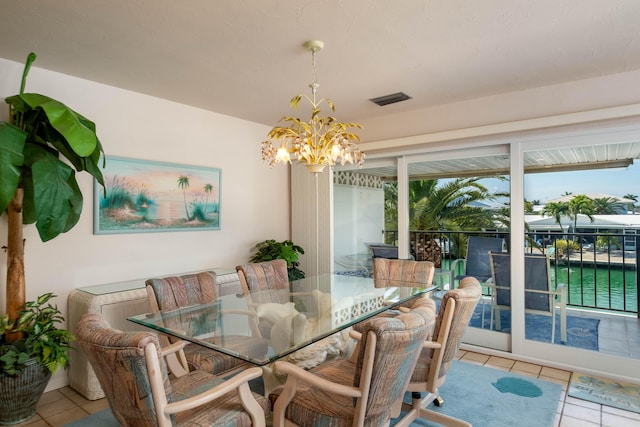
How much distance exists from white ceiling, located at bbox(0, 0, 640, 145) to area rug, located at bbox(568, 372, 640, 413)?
2.57 meters

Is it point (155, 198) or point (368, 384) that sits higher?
point (155, 198)

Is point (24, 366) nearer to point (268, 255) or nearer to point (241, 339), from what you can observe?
point (241, 339)

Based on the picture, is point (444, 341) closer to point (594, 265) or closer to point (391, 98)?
point (594, 265)

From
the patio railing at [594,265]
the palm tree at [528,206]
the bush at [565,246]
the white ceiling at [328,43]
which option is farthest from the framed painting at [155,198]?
the bush at [565,246]

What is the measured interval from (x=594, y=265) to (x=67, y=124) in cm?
442

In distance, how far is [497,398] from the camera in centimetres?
288

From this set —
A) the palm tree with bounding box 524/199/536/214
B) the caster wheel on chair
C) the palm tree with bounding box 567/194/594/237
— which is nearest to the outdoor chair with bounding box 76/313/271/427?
the caster wheel on chair

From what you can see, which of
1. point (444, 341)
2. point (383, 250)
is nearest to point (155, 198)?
point (383, 250)

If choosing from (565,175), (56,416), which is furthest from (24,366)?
(565,175)

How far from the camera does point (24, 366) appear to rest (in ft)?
8.06

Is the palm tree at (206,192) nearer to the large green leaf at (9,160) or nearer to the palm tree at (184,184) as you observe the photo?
the palm tree at (184,184)

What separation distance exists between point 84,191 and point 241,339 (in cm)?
212

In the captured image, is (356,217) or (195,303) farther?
(356,217)

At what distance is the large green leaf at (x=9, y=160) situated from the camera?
2.25 metres
